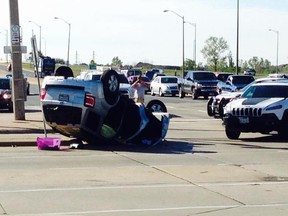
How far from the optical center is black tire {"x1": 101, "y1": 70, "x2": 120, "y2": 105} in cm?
1808

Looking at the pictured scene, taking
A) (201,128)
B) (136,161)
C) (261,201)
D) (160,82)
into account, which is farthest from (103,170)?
(160,82)

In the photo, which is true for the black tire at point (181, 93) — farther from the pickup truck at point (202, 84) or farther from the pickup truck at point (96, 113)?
the pickup truck at point (96, 113)

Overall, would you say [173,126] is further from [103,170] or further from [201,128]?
[103,170]

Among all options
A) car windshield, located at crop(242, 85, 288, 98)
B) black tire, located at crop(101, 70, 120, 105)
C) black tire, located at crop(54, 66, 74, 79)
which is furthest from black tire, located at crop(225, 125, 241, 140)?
black tire, located at crop(54, 66, 74, 79)

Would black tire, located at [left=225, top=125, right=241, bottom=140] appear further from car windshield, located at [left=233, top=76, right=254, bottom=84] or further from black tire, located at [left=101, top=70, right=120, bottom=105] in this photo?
car windshield, located at [left=233, top=76, right=254, bottom=84]

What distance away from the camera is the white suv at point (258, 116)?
19.8 meters

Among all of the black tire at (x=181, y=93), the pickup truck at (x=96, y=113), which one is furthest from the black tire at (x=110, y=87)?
the black tire at (x=181, y=93)

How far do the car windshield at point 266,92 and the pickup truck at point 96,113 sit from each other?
3.76 m

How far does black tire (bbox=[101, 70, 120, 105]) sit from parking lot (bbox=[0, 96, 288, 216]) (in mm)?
1211

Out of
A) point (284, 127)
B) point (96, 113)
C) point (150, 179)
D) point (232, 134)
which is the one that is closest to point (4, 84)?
point (232, 134)

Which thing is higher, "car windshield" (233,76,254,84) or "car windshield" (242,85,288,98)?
"car windshield" (242,85,288,98)

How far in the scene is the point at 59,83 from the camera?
17938 mm

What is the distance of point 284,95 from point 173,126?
5.57m

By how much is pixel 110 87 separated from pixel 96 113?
2.49ft
